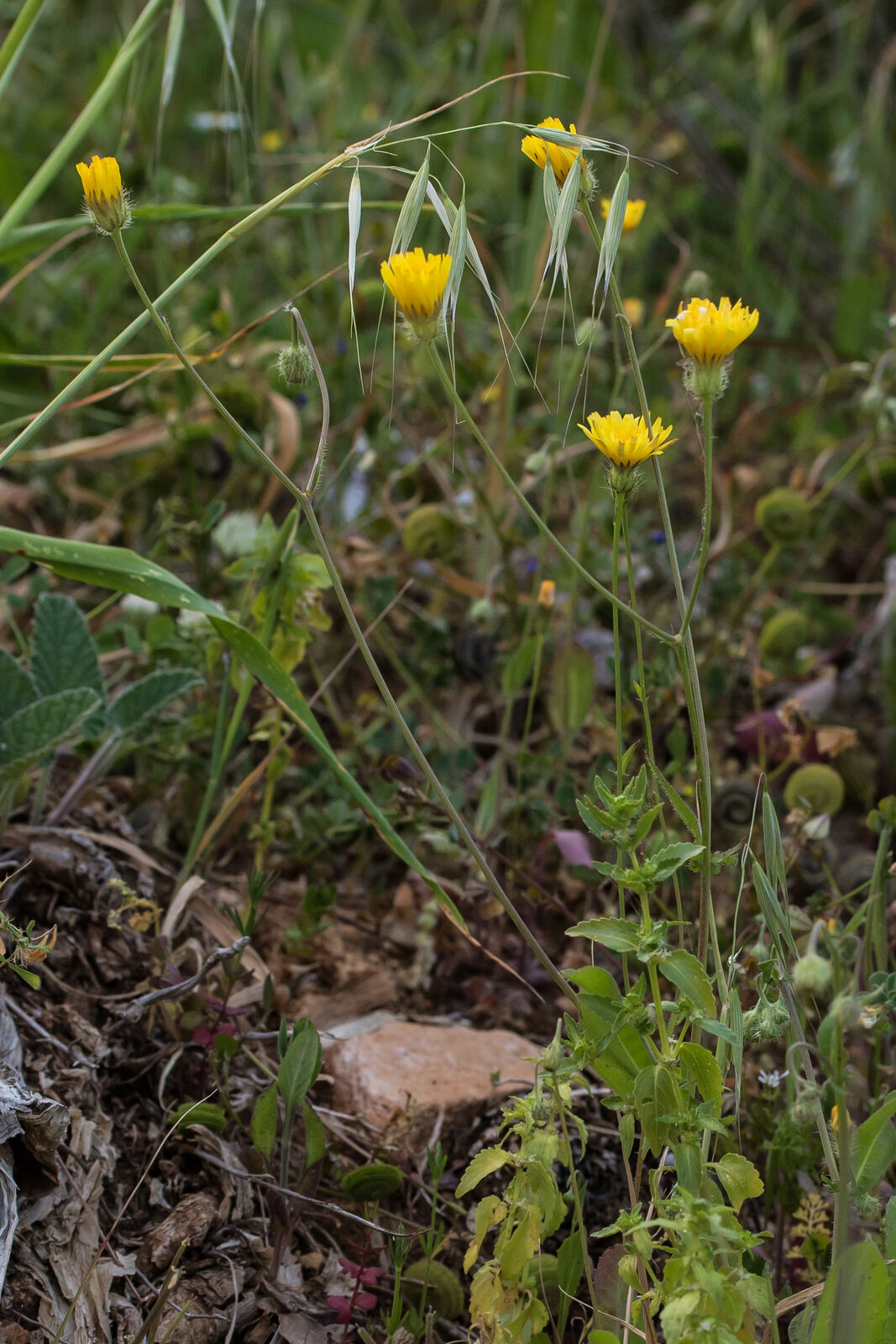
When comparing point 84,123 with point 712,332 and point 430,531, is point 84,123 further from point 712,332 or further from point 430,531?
point 712,332

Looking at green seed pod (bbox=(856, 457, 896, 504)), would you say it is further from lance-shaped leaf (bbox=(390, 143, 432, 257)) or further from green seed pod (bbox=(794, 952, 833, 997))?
green seed pod (bbox=(794, 952, 833, 997))

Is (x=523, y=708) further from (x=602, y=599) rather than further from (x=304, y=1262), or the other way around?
(x=304, y=1262)

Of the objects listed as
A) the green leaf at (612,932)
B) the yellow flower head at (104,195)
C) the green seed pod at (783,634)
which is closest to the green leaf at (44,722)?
the yellow flower head at (104,195)

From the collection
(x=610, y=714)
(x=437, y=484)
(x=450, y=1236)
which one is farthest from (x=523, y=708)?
(x=450, y=1236)

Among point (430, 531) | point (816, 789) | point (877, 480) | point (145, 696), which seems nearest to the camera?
point (145, 696)

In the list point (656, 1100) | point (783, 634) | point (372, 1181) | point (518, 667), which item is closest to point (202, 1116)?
point (372, 1181)

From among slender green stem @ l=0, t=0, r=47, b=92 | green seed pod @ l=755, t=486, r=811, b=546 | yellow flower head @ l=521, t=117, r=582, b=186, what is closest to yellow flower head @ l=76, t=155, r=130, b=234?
yellow flower head @ l=521, t=117, r=582, b=186
